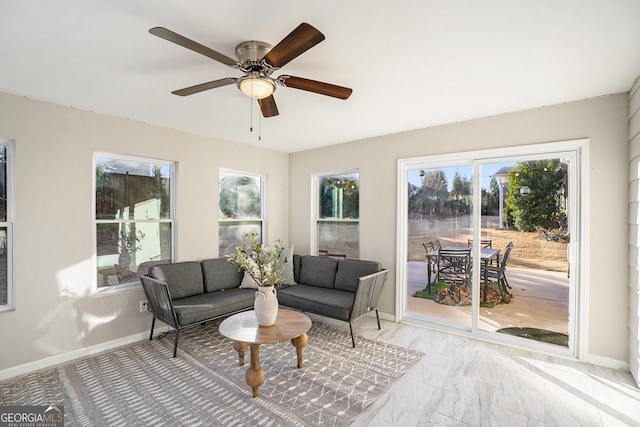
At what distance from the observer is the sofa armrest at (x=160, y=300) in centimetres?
307

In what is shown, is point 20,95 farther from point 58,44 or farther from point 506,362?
point 506,362

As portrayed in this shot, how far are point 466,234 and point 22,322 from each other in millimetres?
4508

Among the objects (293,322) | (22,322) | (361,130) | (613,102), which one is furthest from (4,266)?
(613,102)

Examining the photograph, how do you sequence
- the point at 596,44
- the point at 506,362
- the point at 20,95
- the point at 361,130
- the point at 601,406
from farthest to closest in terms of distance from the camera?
the point at 361,130, the point at 506,362, the point at 20,95, the point at 601,406, the point at 596,44

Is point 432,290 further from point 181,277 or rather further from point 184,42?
point 184,42

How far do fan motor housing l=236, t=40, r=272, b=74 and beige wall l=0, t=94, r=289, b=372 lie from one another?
2.20m

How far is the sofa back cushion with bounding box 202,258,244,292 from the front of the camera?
3.94m

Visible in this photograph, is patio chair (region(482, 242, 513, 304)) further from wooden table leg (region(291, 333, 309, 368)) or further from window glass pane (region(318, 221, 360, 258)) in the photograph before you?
wooden table leg (region(291, 333, 309, 368))

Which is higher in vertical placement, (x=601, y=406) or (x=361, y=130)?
(x=361, y=130)

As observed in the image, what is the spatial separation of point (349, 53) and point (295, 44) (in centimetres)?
61

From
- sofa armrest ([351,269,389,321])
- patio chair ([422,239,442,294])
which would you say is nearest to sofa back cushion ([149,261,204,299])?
sofa armrest ([351,269,389,321])

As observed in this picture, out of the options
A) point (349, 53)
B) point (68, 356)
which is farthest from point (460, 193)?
point (68, 356)

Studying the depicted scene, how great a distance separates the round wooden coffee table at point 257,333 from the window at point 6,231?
1.90 m

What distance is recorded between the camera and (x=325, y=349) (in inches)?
129
